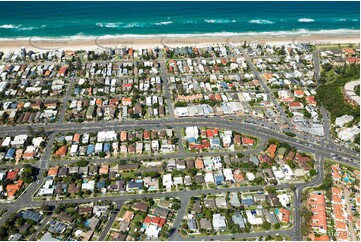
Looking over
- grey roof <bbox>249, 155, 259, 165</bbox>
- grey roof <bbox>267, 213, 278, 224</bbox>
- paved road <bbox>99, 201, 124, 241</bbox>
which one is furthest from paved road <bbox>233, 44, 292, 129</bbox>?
paved road <bbox>99, 201, 124, 241</bbox>

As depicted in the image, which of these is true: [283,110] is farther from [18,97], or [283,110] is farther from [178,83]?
[18,97]

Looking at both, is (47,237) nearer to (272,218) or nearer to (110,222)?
(110,222)

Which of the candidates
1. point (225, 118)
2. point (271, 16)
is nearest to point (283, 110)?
point (225, 118)

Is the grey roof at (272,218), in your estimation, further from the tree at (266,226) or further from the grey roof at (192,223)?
the grey roof at (192,223)

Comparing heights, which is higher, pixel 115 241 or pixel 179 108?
pixel 179 108

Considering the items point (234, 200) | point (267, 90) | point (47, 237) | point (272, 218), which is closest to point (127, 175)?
point (47, 237)

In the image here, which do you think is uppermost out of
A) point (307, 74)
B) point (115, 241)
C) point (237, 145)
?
point (307, 74)

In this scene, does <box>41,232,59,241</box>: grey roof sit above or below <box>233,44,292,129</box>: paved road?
below

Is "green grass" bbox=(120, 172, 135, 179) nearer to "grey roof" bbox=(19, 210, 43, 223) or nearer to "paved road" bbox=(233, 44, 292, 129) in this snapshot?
"grey roof" bbox=(19, 210, 43, 223)
